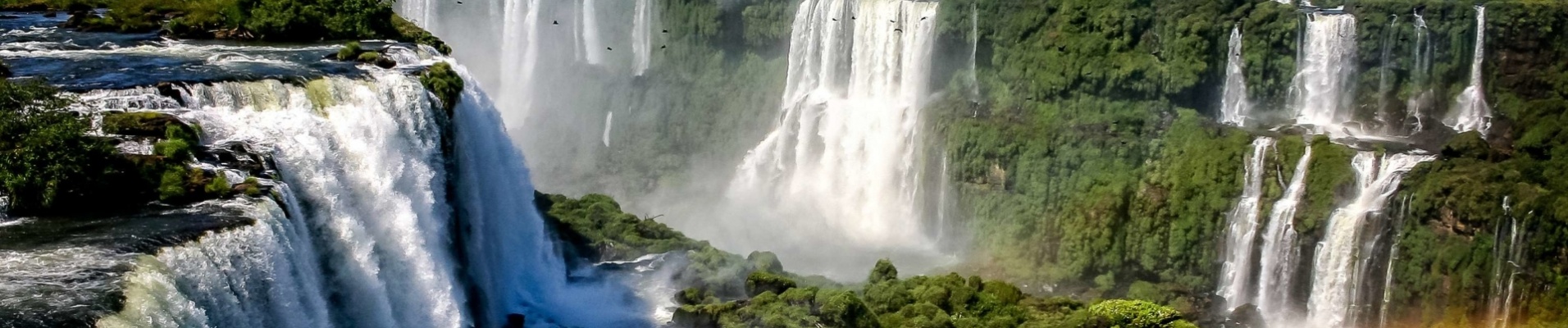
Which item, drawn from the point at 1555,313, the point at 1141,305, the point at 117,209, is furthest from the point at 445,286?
the point at 1555,313

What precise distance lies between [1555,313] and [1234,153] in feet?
26.7

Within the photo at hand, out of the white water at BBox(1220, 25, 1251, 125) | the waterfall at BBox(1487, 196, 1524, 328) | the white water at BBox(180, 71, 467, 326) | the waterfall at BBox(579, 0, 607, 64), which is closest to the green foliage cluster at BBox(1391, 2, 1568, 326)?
the waterfall at BBox(1487, 196, 1524, 328)

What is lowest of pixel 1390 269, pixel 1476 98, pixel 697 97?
pixel 1390 269

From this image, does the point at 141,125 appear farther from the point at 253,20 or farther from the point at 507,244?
the point at 253,20

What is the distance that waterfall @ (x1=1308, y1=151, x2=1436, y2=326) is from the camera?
33.5 meters

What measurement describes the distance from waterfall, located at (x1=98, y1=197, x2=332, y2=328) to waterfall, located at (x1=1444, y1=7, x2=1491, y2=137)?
30.9 meters

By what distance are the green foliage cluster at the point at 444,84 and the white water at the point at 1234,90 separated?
2216 centimetres

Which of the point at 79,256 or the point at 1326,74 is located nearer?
the point at 79,256

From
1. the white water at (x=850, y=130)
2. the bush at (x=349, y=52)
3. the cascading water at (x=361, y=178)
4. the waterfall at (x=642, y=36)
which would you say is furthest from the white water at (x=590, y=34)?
the cascading water at (x=361, y=178)

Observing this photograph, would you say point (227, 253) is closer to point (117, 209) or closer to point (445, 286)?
point (117, 209)

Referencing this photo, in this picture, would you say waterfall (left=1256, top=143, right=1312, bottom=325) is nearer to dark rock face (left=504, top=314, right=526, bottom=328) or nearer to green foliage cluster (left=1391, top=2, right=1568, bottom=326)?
green foliage cluster (left=1391, top=2, right=1568, bottom=326)

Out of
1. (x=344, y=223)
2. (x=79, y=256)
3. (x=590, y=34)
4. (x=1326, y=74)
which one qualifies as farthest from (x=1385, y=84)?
(x=79, y=256)

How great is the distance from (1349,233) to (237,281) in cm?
2598

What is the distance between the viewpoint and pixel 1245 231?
1407 inches
